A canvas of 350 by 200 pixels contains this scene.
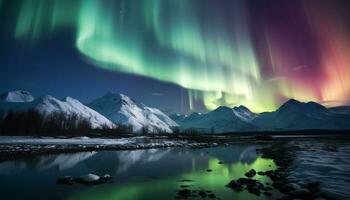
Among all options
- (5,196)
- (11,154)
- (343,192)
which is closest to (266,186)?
(343,192)

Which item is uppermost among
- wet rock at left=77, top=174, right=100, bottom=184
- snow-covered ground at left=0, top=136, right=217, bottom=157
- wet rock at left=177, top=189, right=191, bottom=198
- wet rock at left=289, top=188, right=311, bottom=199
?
snow-covered ground at left=0, top=136, right=217, bottom=157

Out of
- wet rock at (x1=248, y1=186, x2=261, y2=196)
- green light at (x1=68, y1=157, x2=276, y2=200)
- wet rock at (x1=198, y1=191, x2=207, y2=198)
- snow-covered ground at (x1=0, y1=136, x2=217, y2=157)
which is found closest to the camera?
green light at (x1=68, y1=157, x2=276, y2=200)

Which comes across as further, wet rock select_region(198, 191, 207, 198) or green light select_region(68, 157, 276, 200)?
wet rock select_region(198, 191, 207, 198)

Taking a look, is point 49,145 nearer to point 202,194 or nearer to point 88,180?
point 88,180

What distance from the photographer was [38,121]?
438 ft

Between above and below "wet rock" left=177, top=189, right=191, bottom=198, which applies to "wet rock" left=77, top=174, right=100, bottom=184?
above

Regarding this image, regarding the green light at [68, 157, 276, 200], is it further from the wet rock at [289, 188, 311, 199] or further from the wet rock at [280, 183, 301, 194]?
the wet rock at [280, 183, 301, 194]

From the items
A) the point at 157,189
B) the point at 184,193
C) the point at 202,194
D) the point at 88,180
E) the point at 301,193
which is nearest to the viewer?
the point at 301,193

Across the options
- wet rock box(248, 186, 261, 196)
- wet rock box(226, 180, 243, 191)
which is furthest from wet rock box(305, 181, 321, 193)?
wet rock box(226, 180, 243, 191)

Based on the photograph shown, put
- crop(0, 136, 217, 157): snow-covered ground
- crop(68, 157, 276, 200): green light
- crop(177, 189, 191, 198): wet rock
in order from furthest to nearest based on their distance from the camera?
crop(0, 136, 217, 157): snow-covered ground
crop(177, 189, 191, 198): wet rock
crop(68, 157, 276, 200): green light

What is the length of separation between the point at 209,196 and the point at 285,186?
6.51 meters

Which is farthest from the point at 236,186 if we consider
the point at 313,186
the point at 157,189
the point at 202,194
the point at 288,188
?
the point at 157,189

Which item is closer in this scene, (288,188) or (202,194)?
(202,194)

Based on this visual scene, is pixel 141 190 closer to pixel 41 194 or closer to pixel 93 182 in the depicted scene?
pixel 93 182
